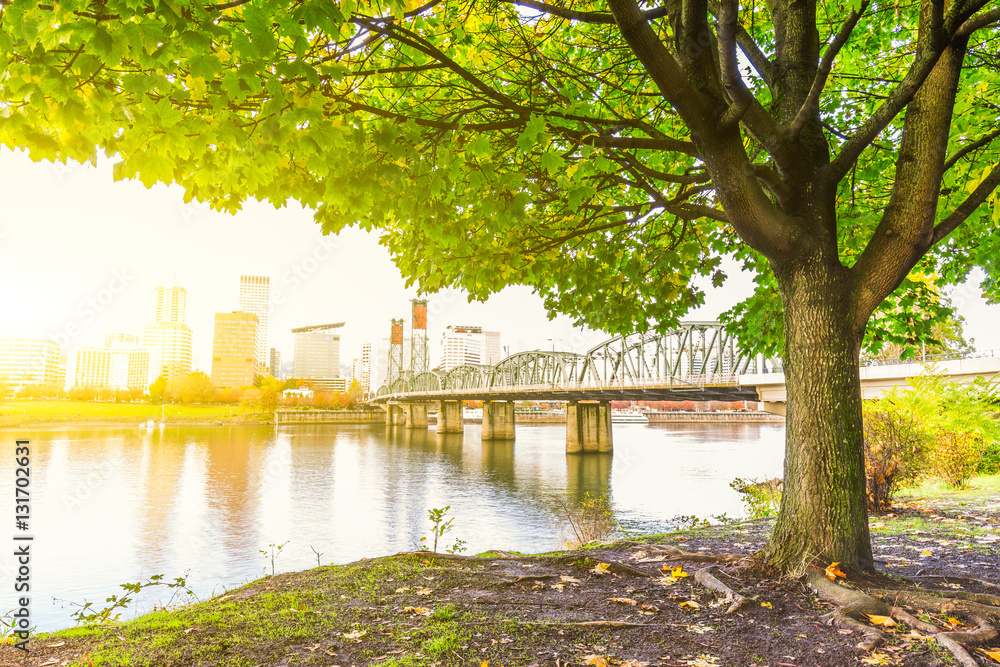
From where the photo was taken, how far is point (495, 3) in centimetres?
663

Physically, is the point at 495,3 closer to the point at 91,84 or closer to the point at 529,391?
the point at 91,84

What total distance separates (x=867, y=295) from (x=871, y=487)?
7.53 m

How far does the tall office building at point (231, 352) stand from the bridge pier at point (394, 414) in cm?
8022

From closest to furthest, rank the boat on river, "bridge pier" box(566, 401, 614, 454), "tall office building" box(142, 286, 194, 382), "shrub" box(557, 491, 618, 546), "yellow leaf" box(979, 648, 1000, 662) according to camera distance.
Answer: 1. "yellow leaf" box(979, 648, 1000, 662)
2. "shrub" box(557, 491, 618, 546)
3. "bridge pier" box(566, 401, 614, 454)
4. the boat on river
5. "tall office building" box(142, 286, 194, 382)

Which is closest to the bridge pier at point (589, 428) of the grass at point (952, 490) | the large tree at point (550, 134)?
the grass at point (952, 490)

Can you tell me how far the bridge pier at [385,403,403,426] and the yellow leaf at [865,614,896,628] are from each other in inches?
5203

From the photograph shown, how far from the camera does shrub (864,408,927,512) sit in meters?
11.2

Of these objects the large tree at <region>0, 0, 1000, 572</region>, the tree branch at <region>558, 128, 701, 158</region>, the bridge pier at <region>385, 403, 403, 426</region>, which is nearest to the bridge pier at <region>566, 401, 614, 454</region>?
the large tree at <region>0, 0, 1000, 572</region>

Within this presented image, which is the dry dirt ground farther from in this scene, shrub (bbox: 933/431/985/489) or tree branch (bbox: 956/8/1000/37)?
shrub (bbox: 933/431/985/489)

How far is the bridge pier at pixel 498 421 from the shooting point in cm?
8601

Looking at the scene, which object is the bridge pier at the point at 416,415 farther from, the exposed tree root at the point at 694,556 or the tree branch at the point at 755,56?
the tree branch at the point at 755,56

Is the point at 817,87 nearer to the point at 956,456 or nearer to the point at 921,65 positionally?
the point at 921,65

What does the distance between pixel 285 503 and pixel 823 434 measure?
29.5m

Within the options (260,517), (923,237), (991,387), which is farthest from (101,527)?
(991,387)
